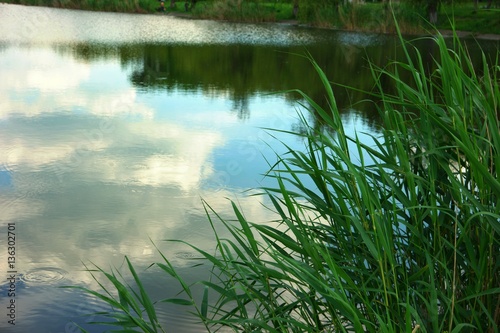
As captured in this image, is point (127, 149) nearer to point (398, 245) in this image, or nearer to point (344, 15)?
point (398, 245)

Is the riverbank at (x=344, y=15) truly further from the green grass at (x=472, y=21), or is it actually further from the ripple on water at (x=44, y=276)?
the ripple on water at (x=44, y=276)

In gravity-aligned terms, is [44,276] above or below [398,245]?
below

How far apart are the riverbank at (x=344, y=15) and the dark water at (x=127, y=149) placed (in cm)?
760

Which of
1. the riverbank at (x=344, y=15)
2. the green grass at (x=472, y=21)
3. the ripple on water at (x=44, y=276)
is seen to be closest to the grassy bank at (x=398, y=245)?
the ripple on water at (x=44, y=276)

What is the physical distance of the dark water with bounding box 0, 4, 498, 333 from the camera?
430 cm

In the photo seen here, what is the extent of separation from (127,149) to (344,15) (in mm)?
20744

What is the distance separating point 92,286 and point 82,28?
19.7 meters

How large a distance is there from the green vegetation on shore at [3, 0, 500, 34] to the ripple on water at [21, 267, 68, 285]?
1932 centimetres

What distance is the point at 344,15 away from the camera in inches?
1056

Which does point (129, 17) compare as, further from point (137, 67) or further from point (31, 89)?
point (31, 89)

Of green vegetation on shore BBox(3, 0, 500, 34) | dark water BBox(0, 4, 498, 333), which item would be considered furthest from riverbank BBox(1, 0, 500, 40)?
dark water BBox(0, 4, 498, 333)

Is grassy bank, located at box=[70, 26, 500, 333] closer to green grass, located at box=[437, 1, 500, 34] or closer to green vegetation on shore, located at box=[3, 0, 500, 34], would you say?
green vegetation on shore, located at box=[3, 0, 500, 34]

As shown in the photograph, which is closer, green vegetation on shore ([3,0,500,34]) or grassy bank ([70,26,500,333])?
grassy bank ([70,26,500,333])

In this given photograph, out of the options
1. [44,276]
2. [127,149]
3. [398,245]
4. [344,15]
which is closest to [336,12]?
[344,15]
